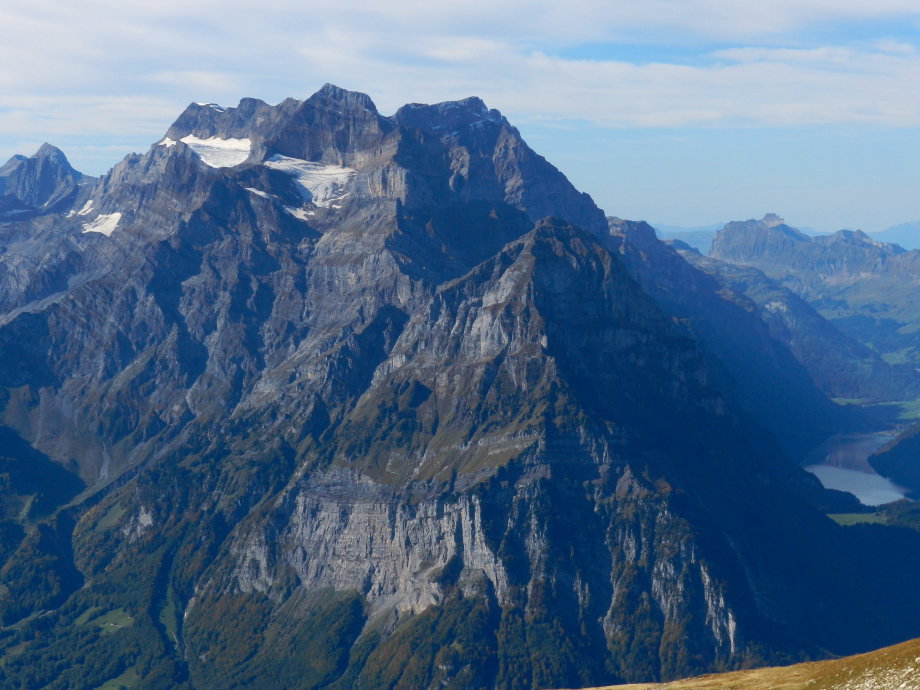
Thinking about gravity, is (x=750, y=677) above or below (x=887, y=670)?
below

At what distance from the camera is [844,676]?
164125mm

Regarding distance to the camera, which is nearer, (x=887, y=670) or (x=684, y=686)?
(x=887, y=670)

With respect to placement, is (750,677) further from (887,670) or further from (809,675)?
(887,670)

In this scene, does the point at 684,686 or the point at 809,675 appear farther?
the point at 684,686

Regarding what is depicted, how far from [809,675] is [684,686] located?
2117 cm

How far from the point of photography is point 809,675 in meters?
175

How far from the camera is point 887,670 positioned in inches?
6181

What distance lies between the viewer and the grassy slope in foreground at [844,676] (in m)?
154

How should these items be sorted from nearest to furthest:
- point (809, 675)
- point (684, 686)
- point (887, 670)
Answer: point (887, 670) → point (809, 675) → point (684, 686)

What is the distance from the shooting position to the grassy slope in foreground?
154m

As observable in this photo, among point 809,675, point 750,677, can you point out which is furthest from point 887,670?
point 750,677

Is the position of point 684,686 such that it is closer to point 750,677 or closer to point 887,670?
point 750,677

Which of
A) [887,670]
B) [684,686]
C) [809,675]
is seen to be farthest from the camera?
[684,686]

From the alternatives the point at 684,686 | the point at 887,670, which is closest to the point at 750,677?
the point at 684,686
